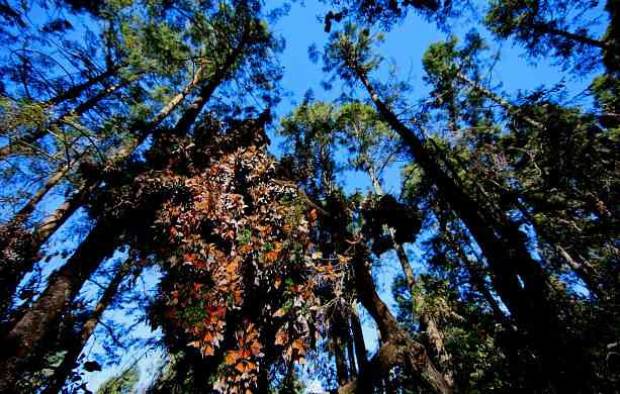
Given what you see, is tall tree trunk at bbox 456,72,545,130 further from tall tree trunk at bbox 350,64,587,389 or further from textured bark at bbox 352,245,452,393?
textured bark at bbox 352,245,452,393

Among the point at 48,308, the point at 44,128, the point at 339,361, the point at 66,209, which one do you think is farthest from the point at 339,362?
the point at 44,128

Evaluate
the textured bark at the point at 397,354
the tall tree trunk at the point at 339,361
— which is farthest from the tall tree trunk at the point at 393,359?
the tall tree trunk at the point at 339,361

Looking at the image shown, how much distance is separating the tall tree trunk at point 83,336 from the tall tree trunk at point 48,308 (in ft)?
12.4

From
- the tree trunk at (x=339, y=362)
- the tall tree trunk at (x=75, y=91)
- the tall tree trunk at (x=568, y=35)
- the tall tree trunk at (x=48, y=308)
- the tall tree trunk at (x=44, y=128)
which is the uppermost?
the tall tree trunk at (x=568, y=35)

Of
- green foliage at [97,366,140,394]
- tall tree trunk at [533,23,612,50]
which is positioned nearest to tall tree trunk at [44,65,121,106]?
green foliage at [97,366,140,394]

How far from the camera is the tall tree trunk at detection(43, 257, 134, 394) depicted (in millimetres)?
7389

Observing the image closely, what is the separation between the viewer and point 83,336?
8.06 m

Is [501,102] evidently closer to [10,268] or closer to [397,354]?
[397,354]

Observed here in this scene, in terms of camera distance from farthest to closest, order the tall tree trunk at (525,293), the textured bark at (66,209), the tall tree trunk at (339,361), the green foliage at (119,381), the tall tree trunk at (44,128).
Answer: the tall tree trunk at (339,361) < the green foliage at (119,381) < the textured bark at (66,209) < the tall tree trunk at (44,128) < the tall tree trunk at (525,293)

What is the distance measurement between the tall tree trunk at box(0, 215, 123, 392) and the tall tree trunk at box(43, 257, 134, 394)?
377 cm

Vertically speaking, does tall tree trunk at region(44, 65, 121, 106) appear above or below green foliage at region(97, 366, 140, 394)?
above

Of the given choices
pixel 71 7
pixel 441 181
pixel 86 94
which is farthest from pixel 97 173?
pixel 441 181

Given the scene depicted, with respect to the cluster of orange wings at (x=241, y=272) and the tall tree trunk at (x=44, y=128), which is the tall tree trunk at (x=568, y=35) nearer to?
the cluster of orange wings at (x=241, y=272)

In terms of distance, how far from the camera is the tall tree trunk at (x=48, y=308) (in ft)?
13.0
